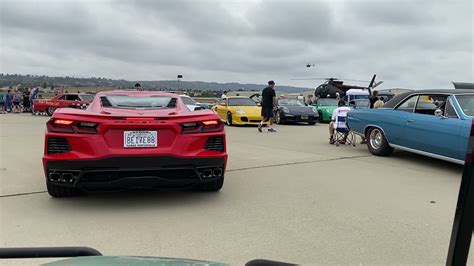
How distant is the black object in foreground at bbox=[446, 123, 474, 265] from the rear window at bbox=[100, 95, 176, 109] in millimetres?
4200

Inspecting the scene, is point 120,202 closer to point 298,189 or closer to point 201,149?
point 201,149

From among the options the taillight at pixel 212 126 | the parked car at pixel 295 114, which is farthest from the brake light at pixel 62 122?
the parked car at pixel 295 114

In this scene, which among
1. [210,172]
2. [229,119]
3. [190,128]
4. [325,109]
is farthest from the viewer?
[325,109]

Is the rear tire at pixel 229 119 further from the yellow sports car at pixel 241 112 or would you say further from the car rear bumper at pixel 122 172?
the car rear bumper at pixel 122 172

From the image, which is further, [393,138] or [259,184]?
[393,138]

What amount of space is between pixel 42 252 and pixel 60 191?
11.3 feet

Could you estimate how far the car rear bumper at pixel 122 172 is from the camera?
455 centimetres

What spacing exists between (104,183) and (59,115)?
2.95ft

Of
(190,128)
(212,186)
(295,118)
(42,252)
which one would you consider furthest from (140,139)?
(295,118)

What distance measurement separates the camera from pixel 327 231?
13.5 ft

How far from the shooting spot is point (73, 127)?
15.3 ft

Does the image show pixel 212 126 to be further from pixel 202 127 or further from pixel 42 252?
pixel 42 252

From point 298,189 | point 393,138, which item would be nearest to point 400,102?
point 393,138

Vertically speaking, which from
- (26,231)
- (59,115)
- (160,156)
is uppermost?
(59,115)
